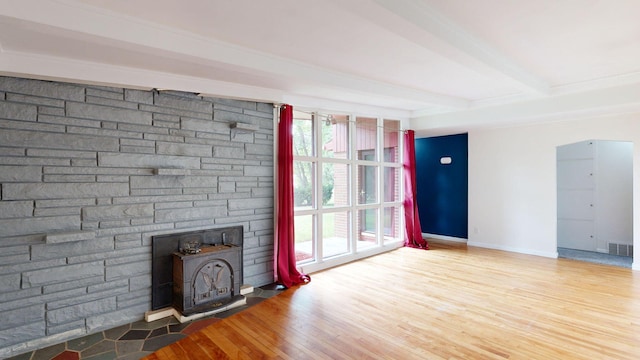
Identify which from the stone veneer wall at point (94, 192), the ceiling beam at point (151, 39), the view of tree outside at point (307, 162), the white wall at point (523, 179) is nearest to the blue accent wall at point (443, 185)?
the white wall at point (523, 179)

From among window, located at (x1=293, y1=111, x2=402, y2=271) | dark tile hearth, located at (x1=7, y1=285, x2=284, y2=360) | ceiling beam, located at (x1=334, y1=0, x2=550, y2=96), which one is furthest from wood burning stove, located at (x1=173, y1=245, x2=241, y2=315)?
ceiling beam, located at (x1=334, y1=0, x2=550, y2=96)

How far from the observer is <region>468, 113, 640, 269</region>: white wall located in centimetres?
505

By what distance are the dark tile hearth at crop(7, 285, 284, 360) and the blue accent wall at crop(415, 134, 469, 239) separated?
524 cm

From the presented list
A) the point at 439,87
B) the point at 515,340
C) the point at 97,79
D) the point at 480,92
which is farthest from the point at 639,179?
the point at 97,79

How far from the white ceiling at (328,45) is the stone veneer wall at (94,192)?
257mm

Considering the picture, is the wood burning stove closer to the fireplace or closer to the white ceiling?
the fireplace

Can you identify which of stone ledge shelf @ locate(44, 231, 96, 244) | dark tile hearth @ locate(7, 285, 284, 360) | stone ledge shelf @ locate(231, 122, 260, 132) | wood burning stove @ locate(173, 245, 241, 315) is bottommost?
dark tile hearth @ locate(7, 285, 284, 360)

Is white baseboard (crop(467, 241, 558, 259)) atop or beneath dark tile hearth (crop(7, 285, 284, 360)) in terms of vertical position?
atop

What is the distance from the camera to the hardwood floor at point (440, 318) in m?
2.65

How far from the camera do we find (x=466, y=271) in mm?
4809

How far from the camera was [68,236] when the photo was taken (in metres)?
2.80

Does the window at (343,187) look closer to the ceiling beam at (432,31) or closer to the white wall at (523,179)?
the white wall at (523,179)

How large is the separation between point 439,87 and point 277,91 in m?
2.31

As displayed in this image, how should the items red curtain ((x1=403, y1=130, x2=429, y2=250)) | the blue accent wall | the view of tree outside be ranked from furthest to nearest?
the blue accent wall
red curtain ((x1=403, y1=130, x2=429, y2=250))
the view of tree outside
